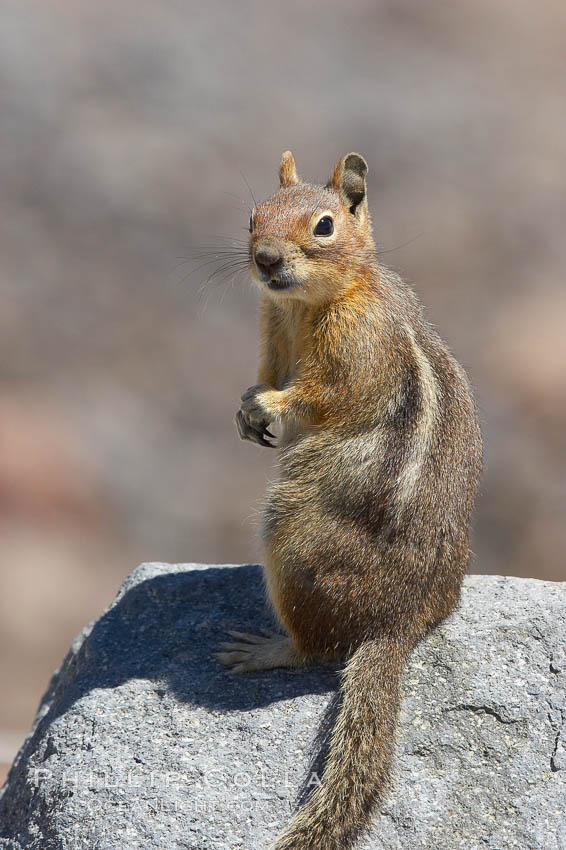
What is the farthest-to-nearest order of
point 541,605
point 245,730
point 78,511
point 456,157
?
point 456,157, point 78,511, point 541,605, point 245,730

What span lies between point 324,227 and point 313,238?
107 millimetres

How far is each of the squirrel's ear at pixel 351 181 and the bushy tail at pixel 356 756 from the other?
2.08 m

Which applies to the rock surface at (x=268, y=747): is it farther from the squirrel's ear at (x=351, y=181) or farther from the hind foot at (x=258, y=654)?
the squirrel's ear at (x=351, y=181)

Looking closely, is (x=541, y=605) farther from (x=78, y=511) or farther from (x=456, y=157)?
(x=456, y=157)

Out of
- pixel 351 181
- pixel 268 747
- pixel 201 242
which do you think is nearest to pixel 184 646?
pixel 268 747

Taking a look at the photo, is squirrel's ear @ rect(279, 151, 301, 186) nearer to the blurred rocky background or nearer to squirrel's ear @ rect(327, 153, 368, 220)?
squirrel's ear @ rect(327, 153, 368, 220)

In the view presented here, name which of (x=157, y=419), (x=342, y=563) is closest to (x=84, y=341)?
(x=157, y=419)

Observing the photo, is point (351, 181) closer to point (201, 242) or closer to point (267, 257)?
point (267, 257)

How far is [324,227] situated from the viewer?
16.2 feet

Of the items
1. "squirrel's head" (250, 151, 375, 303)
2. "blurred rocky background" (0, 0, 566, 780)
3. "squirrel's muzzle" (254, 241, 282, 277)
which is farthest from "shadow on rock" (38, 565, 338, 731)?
"blurred rocky background" (0, 0, 566, 780)

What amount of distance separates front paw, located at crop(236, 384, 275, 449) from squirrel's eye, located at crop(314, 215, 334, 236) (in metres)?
0.78

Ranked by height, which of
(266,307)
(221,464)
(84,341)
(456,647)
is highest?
(84,341)

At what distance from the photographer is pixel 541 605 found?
5113mm

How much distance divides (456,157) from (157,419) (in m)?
5.79
